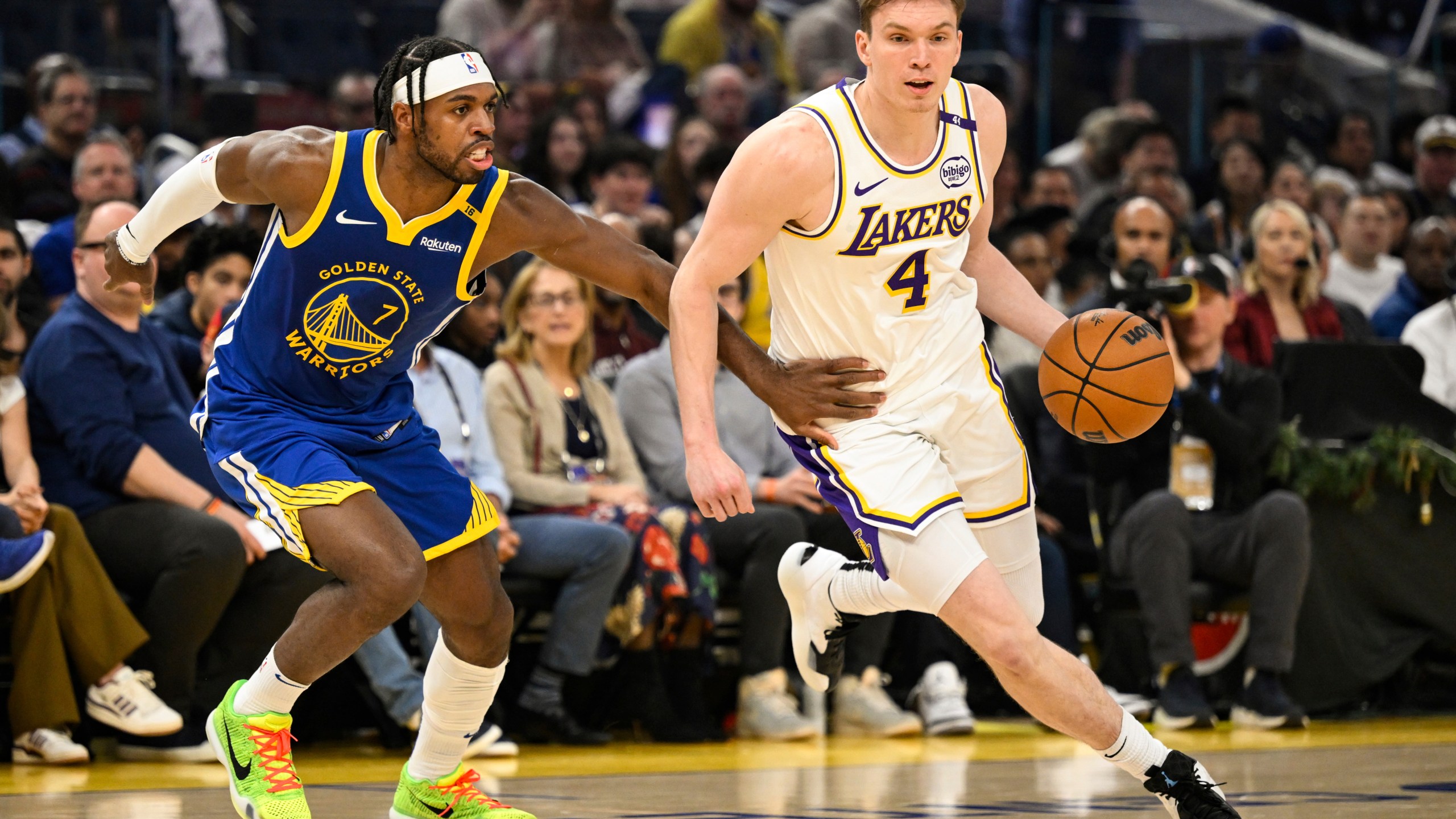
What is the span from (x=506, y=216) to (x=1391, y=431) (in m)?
4.95

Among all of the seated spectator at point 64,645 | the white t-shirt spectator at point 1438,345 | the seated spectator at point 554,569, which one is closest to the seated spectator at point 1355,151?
the white t-shirt spectator at point 1438,345

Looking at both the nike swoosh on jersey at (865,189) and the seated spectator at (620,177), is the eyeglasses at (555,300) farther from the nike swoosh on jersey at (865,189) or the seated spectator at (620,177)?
the nike swoosh on jersey at (865,189)

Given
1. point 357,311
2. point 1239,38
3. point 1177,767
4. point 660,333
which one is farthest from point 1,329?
point 1239,38

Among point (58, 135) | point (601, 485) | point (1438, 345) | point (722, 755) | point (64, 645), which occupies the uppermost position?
point (58, 135)

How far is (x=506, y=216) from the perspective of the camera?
14.3 feet

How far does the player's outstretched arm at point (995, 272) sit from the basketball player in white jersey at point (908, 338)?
0.01 m

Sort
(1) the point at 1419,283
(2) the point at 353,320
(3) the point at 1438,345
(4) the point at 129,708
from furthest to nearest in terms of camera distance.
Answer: (1) the point at 1419,283, (3) the point at 1438,345, (4) the point at 129,708, (2) the point at 353,320

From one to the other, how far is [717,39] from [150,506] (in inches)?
267

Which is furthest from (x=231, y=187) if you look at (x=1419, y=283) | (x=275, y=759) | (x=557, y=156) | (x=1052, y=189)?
(x=1052, y=189)

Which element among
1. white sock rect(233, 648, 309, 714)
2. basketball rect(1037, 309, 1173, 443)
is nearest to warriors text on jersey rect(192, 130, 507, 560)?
white sock rect(233, 648, 309, 714)

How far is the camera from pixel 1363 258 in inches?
409

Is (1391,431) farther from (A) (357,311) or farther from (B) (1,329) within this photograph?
(B) (1,329)

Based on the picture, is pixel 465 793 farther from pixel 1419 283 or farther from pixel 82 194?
pixel 1419 283

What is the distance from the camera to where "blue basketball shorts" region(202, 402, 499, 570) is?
4137mm
